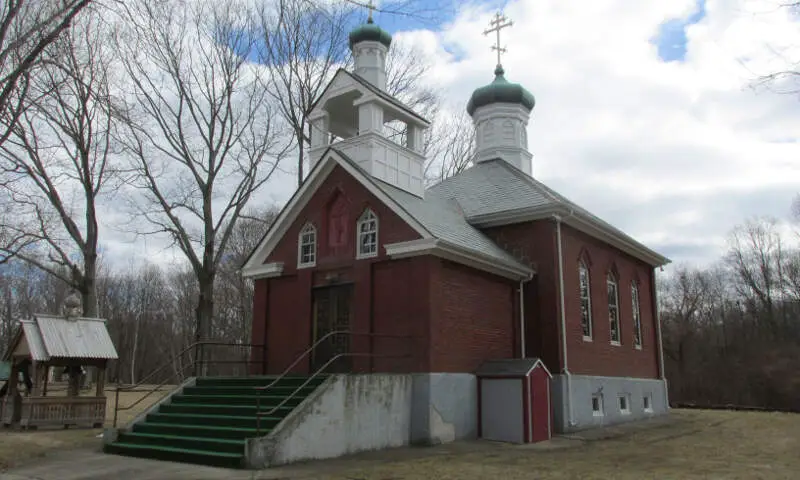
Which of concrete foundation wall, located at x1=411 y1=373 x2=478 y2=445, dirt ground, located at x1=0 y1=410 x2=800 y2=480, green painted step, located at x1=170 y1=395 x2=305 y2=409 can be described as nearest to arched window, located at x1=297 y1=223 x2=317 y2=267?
green painted step, located at x1=170 y1=395 x2=305 y2=409

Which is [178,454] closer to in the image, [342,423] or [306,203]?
[342,423]

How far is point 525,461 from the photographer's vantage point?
11688 mm

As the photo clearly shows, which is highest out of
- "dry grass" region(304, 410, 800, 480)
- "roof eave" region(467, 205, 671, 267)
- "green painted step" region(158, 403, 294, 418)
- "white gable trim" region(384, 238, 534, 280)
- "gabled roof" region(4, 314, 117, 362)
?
"roof eave" region(467, 205, 671, 267)

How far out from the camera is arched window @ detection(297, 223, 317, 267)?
17.2 metres

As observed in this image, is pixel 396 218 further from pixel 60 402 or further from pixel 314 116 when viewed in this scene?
pixel 60 402

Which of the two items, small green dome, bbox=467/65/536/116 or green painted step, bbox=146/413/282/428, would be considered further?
small green dome, bbox=467/65/536/116

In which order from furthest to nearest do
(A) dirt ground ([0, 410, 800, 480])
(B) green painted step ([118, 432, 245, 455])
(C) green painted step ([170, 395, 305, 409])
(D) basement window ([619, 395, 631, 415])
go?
(D) basement window ([619, 395, 631, 415])
(C) green painted step ([170, 395, 305, 409])
(B) green painted step ([118, 432, 245, 455])
(A) dirt ground ([0, 410, 800, 480])

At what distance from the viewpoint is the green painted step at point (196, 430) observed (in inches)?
457

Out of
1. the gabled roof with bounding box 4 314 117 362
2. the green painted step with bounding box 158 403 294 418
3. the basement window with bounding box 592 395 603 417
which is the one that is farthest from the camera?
the basement window with bounding box 592 395 603 417

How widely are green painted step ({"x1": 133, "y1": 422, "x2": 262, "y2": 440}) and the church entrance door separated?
397cm

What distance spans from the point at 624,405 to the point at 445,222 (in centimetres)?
900

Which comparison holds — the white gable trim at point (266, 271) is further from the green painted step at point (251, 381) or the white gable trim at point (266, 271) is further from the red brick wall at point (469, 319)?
the red brick wall at point (469, 319)

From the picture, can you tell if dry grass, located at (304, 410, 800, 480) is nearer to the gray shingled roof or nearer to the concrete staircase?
the concrete staircase

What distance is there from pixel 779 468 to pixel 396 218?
29.3 feet
